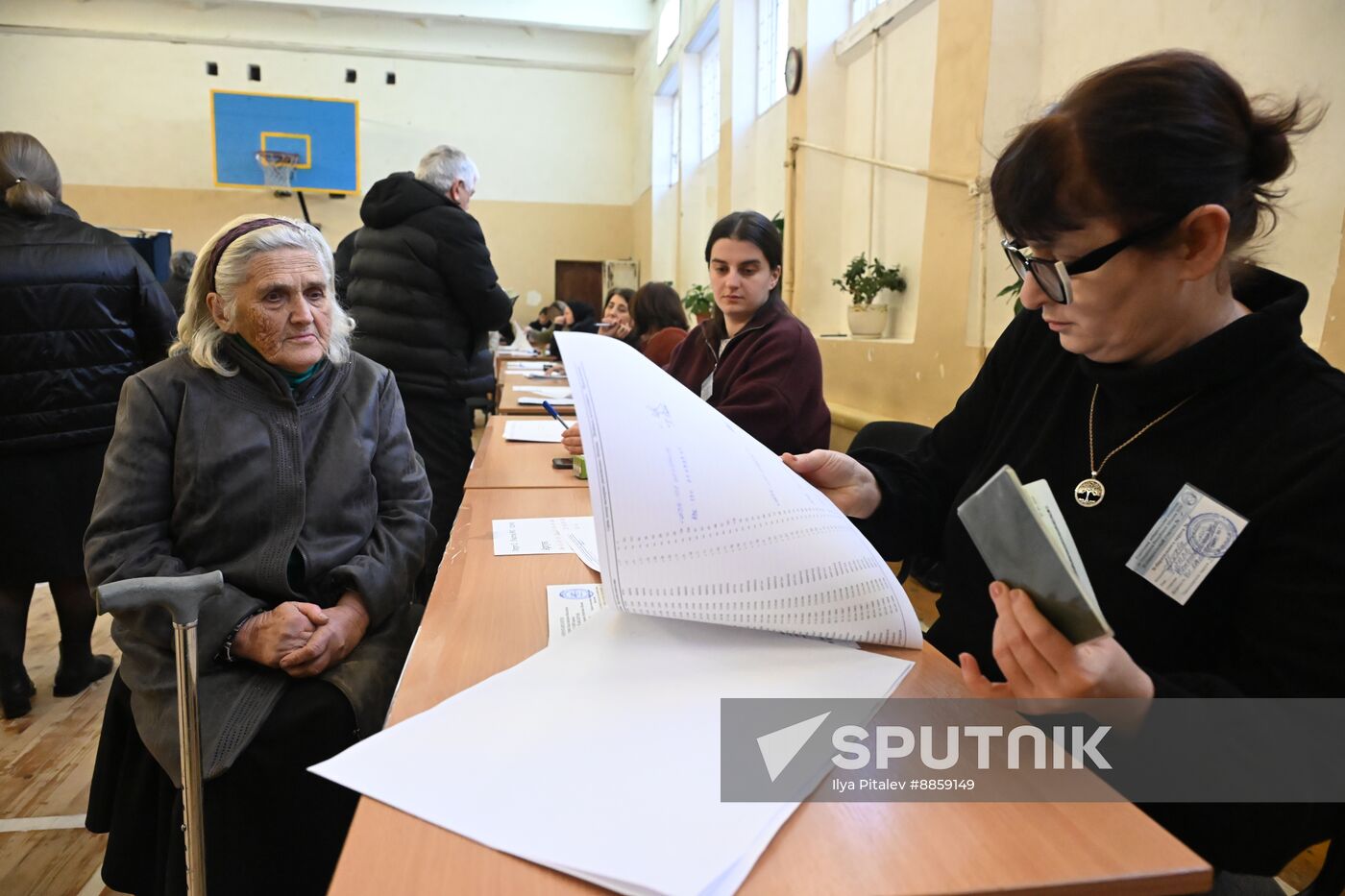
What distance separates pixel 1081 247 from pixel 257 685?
1.19m

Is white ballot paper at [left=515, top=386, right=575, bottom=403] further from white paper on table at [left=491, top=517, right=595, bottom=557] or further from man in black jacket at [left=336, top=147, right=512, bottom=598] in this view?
white paper on table at [left=491, top=517, right=595, bottom=557]

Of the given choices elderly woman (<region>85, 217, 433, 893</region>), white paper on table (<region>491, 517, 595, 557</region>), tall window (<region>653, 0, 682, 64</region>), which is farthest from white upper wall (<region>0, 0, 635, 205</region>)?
white paper on table (<region>491, 517, 595, 557</region>)

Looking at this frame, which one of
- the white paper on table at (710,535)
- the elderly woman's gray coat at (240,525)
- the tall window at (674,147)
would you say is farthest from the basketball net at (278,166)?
the white paper on table at (710,535)

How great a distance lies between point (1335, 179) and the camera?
1808mm

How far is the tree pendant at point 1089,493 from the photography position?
87 centimetres

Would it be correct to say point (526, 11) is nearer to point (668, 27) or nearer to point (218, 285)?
point (668, 27)

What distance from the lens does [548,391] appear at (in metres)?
3.61

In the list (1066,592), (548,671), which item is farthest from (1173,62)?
(548,671)

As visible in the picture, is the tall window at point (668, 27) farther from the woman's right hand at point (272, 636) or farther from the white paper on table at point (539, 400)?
the woman's right hand at point (272, 636)

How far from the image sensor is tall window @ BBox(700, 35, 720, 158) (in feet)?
25.1

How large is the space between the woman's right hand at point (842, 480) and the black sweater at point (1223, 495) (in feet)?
0.40

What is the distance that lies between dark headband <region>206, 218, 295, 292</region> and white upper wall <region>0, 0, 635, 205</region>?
9218mm

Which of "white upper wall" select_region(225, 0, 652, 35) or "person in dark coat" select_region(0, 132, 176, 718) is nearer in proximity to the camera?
"person in dark coat" select_region(0, 132, 176, 718)

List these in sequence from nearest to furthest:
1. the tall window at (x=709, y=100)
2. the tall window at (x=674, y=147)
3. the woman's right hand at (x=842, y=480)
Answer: the woman's right hand at (x=842, y=480)
the tall window at (x=709, y=100)
the tall window at (x=674, y=147)
